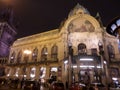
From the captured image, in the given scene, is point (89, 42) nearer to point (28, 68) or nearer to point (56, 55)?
point (56, 55)

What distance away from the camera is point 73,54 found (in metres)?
24.2

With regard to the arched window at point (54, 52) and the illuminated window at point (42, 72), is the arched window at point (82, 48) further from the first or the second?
the illuminated window at point (42, 72)

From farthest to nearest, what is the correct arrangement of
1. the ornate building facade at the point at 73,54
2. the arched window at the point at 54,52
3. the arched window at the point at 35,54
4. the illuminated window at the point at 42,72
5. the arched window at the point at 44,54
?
the arched window at the point at 35,54
the arched window at the point at 44,54
the arched window at the point at 54,52
the illuminated window at the point at 42,72
the ornate building facade at the point at 73,54

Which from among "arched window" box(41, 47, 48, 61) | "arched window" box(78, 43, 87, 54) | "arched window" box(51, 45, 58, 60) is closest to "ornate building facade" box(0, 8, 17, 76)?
"arched window" box(41, 47, 48, 61)

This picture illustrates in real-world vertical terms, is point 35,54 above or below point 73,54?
above

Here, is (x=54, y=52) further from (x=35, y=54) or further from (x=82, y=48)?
(x=82, y=48)

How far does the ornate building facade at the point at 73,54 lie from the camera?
21531 mm

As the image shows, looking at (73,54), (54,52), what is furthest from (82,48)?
(54,52)

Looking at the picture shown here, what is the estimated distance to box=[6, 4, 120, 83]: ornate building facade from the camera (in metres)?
21.5

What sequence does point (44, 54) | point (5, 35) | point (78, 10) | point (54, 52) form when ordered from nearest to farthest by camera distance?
point (54, 52), point (44, 54), point (78, 10), point (5, 35)

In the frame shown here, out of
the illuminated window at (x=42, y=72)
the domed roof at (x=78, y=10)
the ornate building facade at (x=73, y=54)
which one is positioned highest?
the domed roof at (x=78, y=10)

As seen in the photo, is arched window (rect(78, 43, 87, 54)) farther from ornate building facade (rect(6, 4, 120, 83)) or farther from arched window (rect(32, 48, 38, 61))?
arched window (rect(32, 48, 38, 61))

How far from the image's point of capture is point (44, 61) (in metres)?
27.2

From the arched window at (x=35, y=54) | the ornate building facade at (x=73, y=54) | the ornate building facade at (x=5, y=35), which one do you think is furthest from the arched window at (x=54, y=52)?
the ornate building facade at (x=5, y=35)
